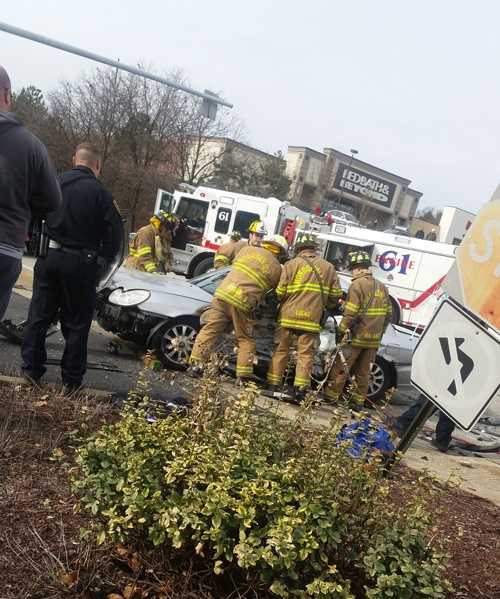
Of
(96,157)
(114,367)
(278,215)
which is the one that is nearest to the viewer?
(96,157)

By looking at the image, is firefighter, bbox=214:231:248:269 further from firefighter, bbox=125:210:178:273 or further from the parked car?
the parked car

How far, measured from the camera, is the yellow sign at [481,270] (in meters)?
2.94

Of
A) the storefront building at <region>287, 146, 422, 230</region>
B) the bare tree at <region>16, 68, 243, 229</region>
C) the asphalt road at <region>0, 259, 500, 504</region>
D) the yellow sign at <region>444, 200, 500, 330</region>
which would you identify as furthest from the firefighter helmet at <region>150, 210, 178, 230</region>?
the storefront building at <region>287, 146, 422, 230</region>

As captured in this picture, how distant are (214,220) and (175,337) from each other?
1220 cm

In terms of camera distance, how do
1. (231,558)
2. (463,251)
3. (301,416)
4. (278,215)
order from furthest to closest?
1. (278,215)
2. (463,251)
3. (301,416)
4. (231,558)

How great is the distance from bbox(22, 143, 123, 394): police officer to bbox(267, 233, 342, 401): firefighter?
2.49 meters

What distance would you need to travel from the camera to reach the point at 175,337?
708 cm

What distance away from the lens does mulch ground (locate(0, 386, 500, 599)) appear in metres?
2.31

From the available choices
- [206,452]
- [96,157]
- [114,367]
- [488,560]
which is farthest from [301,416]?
[114,367]

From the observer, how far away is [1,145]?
3361mm

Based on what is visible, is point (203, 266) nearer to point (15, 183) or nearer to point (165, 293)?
point (165, 293)

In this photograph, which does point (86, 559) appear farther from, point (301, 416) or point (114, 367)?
point (114, 367)

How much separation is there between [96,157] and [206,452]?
3.13 metres

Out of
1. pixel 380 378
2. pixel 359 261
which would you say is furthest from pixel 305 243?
pixel 380 378
